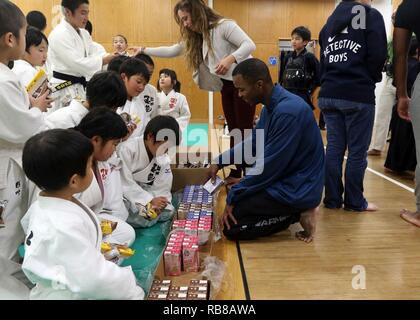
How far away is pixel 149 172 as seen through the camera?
2.40 meters

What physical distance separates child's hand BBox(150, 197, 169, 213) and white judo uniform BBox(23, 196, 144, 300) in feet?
3.57

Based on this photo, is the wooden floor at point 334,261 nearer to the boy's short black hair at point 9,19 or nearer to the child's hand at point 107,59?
the boy's short black hair at point 9,19

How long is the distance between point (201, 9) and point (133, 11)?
516 centimetres

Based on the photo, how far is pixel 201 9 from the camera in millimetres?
2539

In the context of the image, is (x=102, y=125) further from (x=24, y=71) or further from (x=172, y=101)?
(x=172, y=101)

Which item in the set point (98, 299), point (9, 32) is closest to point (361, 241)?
point (98, 299)

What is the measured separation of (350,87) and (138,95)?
153cm

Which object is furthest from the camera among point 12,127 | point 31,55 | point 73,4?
A: point 73,4

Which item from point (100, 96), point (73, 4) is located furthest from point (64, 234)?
point (73, 4)

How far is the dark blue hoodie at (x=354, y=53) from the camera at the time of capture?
7.38 ft

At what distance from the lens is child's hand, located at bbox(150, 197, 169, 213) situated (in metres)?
2.24

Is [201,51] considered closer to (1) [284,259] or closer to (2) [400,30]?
(2) [400,30]

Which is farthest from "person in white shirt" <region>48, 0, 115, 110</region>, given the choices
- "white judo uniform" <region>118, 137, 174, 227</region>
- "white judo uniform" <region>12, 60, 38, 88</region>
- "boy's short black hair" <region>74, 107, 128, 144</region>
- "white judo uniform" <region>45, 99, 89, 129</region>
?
"boy's short black hair" <region>74, 107, 128, 144</region>

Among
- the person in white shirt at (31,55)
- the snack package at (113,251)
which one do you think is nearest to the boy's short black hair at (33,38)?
the person in white shirt at (31,55)
